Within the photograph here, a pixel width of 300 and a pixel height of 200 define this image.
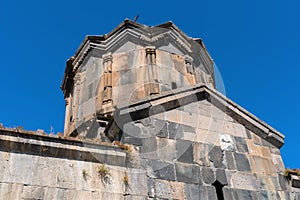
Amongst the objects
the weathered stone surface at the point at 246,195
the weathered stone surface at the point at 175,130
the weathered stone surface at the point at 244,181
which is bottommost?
the weathered stone surface at the point at 246,195

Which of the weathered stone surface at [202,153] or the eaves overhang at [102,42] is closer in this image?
the weathered stone surface at [202,153]

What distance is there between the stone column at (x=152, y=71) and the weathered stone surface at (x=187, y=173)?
12.1ft

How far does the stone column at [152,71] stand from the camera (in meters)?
9.38

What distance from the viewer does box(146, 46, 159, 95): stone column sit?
369 inches

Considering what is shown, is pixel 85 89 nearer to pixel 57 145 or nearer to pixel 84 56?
pixel 84 56

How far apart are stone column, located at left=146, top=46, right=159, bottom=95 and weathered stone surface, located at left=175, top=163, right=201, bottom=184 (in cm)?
368

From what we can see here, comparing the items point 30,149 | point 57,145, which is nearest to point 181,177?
point 57,145

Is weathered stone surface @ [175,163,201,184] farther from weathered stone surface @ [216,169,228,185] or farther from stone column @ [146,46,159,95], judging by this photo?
stone column @ [146,46,159,95]

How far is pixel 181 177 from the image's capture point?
5.64 meters

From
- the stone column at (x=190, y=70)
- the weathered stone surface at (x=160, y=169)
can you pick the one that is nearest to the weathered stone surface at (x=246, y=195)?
the weathered stone surface at (x=160, y=169)

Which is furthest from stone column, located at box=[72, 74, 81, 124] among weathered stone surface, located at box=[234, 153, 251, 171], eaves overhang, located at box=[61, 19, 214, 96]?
weathered stone surface, located at box=[234, 153, 251, 171]

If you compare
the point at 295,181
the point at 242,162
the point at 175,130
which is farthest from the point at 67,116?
the point at 295,181

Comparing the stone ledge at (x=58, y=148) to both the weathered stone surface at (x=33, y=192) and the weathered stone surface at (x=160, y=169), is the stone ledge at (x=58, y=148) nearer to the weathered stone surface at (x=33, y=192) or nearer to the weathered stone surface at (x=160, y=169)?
the weathered stone surface at (x=160, y=169)

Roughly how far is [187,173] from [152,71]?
4.57 meters
